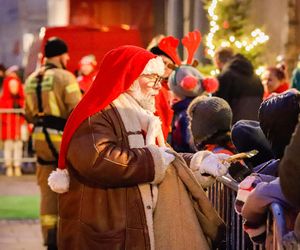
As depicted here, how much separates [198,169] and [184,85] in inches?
129

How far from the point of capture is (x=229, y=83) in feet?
37.7

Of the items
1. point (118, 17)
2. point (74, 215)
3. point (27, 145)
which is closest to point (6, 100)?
point (27, 145)

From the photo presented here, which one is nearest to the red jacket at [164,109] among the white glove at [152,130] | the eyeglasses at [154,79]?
the eyeglasses at [154,79]

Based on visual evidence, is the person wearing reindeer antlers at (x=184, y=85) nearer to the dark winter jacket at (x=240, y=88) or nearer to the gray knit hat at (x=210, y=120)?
the gray knit hat at (x=210, y=120)

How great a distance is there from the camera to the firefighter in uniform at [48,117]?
10.2 metres

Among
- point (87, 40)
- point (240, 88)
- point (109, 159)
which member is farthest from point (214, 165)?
point (87, 40)

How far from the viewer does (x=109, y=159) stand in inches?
229

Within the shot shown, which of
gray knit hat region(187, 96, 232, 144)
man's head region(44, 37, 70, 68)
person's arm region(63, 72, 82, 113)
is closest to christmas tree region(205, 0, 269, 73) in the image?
man's head region(44, 37, 70, 68)

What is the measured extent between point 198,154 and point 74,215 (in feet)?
2.65

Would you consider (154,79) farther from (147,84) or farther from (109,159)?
(109,159)

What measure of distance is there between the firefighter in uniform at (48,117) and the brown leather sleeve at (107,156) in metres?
4.19

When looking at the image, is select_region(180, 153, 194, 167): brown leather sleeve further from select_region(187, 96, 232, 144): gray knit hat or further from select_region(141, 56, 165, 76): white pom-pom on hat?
select_region(187, 96, 232, 144): gray knit hat

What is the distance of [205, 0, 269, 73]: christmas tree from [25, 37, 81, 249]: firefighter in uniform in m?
5.61

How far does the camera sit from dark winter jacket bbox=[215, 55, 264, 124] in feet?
36.8
